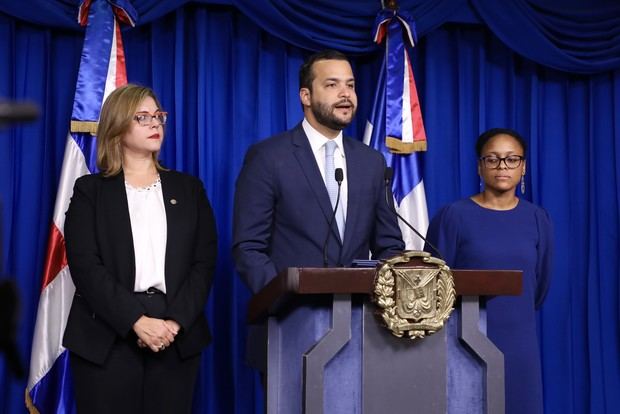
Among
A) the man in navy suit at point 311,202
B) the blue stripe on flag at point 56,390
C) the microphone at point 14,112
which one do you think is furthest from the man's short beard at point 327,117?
the microphone at point 14,112

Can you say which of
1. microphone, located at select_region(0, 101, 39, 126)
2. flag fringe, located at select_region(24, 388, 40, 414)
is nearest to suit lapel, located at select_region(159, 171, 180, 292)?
flag fringe, located at select_region(24, 388, 40, 414)

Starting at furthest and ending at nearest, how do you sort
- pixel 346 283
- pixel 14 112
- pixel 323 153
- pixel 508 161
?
pixel 508 161 < pixel 323 153 < pixel 346 283 < pixel 14 112

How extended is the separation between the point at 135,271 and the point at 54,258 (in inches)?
32.8

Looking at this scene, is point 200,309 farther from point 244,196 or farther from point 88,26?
point 88,26

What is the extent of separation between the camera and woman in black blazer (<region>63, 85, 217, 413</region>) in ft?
10.5

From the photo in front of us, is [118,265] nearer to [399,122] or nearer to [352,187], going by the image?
[352,187]

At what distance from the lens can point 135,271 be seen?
3266 mm

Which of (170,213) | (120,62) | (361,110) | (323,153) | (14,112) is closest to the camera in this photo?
(14,112)

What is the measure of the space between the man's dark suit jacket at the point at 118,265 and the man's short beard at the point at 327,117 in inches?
22.6

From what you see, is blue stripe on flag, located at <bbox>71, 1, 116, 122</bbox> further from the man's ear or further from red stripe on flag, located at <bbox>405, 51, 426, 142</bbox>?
red stripe on flag, located at <bbox>405, 51, 426, 142</bbox>

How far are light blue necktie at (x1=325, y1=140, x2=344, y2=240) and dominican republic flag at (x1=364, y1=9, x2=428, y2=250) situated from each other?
48.1 inches

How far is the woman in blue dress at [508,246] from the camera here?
369 centimetres

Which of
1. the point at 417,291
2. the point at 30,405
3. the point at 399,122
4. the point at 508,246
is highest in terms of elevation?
the point at 399,122

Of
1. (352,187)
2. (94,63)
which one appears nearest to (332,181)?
(352,187)
